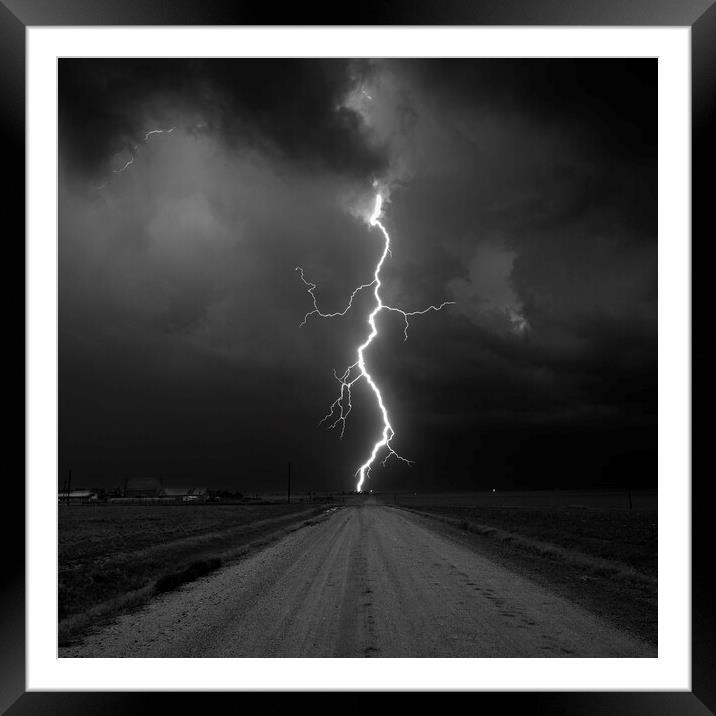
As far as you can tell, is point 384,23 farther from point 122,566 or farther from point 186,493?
point 186,493

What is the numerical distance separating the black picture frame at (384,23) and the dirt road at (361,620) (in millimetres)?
556

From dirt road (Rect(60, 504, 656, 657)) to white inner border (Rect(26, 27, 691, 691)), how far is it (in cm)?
31

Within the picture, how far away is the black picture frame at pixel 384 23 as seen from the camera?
14.3 ft

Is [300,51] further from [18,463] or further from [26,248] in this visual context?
[18,463]

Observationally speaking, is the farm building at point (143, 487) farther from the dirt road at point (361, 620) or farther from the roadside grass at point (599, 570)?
the dirt road at point (361, 620)

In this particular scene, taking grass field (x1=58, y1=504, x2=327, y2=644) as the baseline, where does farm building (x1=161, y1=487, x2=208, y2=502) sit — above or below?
below

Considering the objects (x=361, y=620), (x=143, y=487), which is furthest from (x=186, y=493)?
(x=361, y=620)

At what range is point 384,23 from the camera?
4473 millimetres

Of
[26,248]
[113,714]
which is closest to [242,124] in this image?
[26,248]

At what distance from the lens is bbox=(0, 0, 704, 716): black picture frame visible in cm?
437

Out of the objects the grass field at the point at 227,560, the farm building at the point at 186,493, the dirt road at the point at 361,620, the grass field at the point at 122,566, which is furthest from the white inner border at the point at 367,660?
the farm building at the point at 186,493

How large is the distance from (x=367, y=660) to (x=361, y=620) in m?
1.26

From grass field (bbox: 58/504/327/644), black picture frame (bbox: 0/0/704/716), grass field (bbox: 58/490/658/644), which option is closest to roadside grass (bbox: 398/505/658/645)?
grass field (bbox: 58/490/658/644)

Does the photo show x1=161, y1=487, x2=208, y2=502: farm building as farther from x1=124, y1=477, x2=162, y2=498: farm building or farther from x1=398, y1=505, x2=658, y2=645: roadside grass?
x1=398, y1=505, x2=658, y2=645: roadside grass
